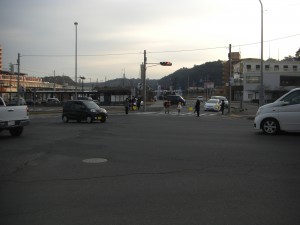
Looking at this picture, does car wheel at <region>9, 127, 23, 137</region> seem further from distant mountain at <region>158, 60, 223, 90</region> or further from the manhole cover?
distant mountain at <region>158, 60, 223, 90</region>

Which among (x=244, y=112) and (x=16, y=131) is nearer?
(x=16, y=131)

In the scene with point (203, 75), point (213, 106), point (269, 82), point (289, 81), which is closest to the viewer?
point (213, 106)

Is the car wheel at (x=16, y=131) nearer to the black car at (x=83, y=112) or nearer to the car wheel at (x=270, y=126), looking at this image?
the black car at (x=83, y=112)

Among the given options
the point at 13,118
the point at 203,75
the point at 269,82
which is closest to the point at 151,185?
the point at 13,118

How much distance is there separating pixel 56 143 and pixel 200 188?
876 cm

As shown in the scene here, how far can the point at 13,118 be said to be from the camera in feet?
56.9

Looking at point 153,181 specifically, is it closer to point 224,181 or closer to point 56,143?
point 224,181

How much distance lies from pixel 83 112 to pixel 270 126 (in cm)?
1481

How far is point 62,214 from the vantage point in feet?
19.0

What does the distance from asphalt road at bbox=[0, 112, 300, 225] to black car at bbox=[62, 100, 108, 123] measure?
563 inches

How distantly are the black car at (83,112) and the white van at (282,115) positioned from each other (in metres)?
13.5

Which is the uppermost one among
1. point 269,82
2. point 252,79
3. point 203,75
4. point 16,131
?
point 203,75

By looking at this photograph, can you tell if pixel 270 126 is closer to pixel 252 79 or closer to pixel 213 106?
pixel 213 106

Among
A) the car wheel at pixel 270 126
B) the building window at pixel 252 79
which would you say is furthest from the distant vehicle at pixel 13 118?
the building window at pixel 252 79
